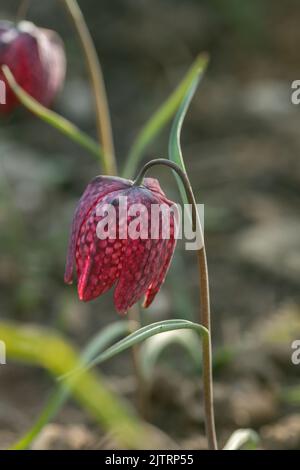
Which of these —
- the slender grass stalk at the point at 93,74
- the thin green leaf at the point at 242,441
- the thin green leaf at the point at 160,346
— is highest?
the slender grass stalk at the point at 93,74

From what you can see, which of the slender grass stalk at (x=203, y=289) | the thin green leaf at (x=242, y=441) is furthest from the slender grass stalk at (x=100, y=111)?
the slender grass stalk at (x=203, y=289)

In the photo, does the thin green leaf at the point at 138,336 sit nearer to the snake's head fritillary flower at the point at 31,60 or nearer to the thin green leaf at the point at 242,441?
the thin green leaf at the point at 242,441

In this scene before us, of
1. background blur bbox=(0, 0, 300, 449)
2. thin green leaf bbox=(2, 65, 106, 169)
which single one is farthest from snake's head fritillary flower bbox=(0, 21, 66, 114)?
background blur bbox=(0, 0, 300, 449)

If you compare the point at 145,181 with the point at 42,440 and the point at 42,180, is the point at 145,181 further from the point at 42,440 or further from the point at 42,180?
the point at 42,180

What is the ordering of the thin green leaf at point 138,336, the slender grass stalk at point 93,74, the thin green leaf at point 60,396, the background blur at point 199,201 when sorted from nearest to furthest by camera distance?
the thin green leaf at point 138,336 < the thin green leaf at point 60,396 < the slender grass stalk at point 93,74 < the background blur at point 199,201

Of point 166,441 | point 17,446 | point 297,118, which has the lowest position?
point 17,446

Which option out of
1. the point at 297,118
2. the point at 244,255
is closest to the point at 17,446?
the point at 244,255
